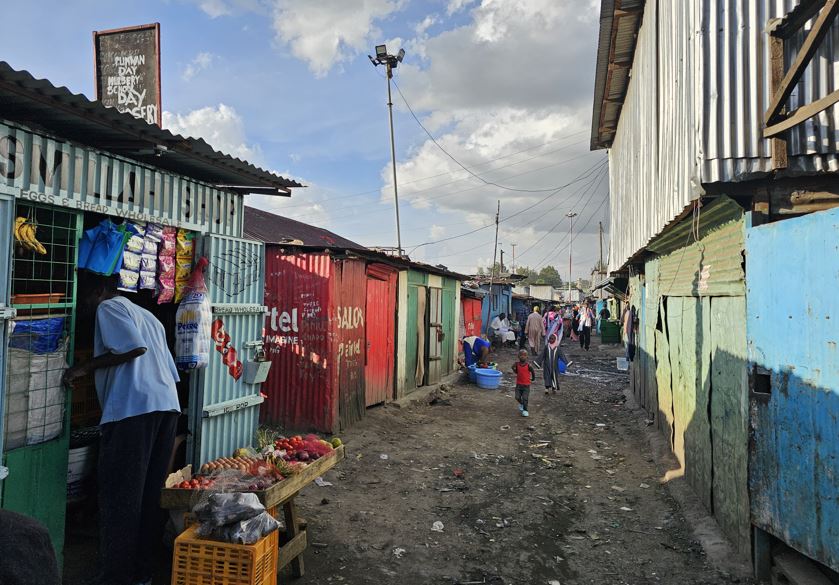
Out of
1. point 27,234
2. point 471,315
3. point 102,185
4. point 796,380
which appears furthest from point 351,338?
point 471,315

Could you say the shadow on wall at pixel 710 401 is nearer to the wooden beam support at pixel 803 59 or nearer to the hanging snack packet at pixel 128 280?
the wooden beam support at pixel 803 59

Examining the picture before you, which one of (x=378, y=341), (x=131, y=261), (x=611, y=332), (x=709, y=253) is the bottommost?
(x=611, y=332)

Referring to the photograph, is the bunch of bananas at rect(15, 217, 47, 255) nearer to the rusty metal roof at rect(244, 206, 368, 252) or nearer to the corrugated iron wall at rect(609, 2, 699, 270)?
the corrugated iron wall at rect(609, 2, 699, 270)

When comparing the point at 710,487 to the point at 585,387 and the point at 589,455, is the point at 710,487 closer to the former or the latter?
the point at 589,455

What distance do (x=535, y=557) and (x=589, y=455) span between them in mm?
3795

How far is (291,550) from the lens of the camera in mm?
4043

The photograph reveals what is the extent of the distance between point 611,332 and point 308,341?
21457 mm

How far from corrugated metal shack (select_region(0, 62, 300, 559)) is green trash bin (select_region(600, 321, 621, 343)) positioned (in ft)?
80.1

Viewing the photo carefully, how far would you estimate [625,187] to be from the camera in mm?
10117

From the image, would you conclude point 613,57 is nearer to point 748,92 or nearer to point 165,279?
point 748,92

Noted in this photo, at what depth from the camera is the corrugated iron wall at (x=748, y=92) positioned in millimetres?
4031

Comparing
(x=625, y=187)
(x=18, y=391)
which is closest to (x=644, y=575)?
(x=18, y=391)

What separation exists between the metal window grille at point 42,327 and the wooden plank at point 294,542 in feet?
5.74

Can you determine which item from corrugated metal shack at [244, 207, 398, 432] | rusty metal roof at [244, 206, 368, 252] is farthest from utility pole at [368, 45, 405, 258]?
corrugated metal shack at [244, 207, 398, 432]
